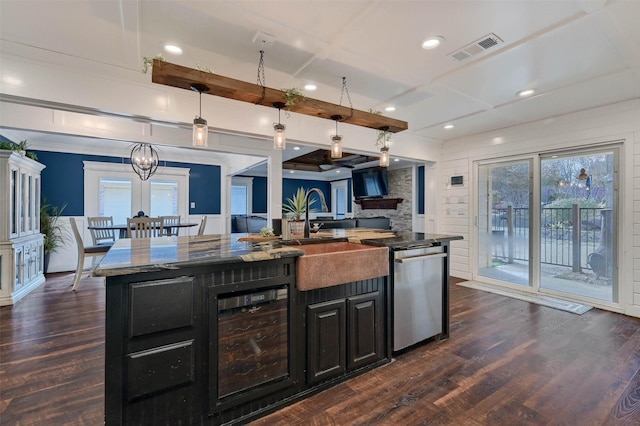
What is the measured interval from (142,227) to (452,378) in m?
4.63

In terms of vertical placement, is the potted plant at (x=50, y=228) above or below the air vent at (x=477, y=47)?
below

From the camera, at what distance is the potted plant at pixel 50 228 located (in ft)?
Result: 17.9

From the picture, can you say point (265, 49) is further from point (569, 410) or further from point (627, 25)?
point (569, 410)

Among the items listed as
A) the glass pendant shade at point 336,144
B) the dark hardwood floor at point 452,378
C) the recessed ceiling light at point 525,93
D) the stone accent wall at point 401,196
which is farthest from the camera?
the stone accent wall at point 401,196

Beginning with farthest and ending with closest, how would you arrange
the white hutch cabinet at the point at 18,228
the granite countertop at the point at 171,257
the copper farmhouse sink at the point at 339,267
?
the white hutch cabinet at the point at 18,228
the copper farmhouse sink at the point at 339,267
the granite countertop at the point at 171,257

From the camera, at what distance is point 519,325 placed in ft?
10.6

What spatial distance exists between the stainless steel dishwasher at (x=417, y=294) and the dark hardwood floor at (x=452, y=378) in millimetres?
176

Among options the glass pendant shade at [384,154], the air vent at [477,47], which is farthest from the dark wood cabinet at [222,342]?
the air vent at [477,47]

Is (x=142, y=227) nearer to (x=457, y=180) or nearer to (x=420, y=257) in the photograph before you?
(x=420, y=257)

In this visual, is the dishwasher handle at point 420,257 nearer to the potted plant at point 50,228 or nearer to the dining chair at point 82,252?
the dining chair at point 82,252

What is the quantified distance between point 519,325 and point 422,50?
2965mm

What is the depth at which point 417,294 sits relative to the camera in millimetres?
2633

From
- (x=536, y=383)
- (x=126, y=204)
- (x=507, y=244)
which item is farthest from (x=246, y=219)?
(x=536, y=383)

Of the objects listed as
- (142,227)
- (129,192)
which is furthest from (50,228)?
(142,227)
